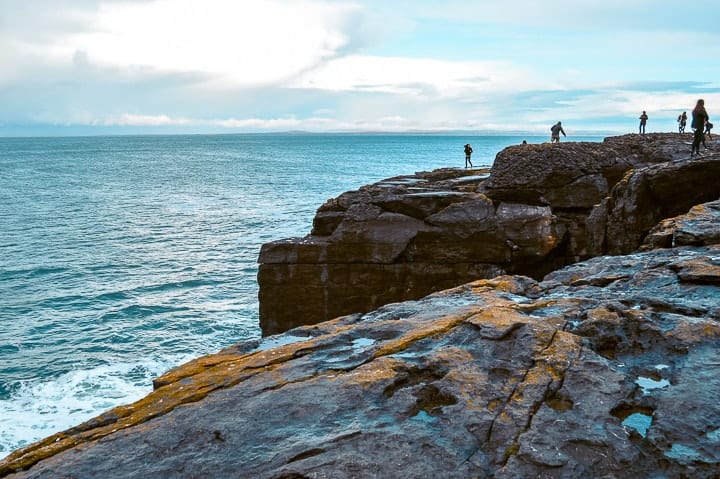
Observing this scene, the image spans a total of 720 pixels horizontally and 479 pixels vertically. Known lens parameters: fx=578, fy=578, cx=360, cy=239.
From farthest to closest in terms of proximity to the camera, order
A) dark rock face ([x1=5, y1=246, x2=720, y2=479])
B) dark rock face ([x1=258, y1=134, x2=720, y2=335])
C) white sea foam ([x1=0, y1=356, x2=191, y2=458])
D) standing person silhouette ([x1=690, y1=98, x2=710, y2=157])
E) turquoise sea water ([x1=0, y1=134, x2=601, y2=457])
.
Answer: turquoise sea water ([x1=0, y1=134, x2=601, y2=457]) < standing person silhouette ([x1=690, y1=98, x2=710, y2=157]) < dark rock face ([x1=258, y1=134, x2=720, y2=335]) < white sea foam ([x1=0, y1=356, x2=191, y2=458]) < dark rock face ([x1=5, y1=246, x2=720, y2=479])

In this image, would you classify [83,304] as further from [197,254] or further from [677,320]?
[677,320]

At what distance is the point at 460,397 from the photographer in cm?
756

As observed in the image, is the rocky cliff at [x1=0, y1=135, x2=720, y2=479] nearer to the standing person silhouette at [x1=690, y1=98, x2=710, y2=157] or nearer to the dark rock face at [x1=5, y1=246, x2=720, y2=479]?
the dark rock face at [x1=5, y1=246, x2=720, y2=479]

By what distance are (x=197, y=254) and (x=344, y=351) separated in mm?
38718

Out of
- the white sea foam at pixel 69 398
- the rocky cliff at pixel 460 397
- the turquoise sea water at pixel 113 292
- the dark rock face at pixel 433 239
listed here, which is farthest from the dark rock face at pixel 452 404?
the turquoise sea water at pixel 113 292

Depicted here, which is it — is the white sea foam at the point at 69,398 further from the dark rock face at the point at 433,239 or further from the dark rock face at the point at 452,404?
the dark rock face at the point at 452,404

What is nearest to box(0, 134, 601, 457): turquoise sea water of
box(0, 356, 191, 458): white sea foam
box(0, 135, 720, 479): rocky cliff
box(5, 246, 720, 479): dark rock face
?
box(0, 356, 191, 458): white sea foam

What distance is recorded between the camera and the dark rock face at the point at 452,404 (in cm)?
641

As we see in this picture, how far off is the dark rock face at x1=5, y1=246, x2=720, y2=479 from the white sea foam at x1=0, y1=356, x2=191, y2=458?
1397cm

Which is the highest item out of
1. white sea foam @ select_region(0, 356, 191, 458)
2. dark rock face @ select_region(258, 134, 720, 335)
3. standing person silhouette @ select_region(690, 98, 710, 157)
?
standing person silhouette @ select_region(690, 98, 710, 157)

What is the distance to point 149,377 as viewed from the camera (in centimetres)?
2498

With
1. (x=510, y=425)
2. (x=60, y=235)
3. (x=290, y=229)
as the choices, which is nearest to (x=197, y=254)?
(x=290, y=229)

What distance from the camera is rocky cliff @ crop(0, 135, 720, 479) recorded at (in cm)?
643

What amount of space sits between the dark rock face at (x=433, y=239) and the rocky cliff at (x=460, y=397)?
9.88 meters
